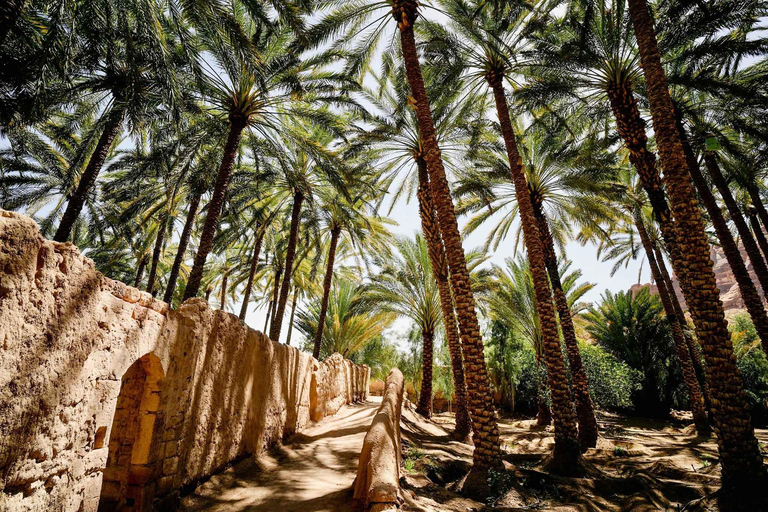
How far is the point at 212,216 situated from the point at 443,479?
699 cm

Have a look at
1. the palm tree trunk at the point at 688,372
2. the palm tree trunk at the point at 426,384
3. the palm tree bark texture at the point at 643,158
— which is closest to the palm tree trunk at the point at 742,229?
the palm tree trunk at the point at 688,372

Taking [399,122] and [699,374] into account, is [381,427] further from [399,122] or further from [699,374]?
[699,374]

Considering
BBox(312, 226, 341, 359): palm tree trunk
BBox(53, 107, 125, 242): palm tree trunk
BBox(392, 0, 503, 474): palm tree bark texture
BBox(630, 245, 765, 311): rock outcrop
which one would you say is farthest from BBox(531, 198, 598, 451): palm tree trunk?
BBox(630, 245, 765, 311): rock outcrop

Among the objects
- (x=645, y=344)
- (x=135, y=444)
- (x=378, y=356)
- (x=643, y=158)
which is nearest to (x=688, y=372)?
(x=645, y=344)

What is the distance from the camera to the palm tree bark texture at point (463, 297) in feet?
21.0

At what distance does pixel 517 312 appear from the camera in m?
17.3

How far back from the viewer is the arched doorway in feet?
11.7

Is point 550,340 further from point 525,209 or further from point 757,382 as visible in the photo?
point 757,382

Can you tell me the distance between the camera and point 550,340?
8.54 meters

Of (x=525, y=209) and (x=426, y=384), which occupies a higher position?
(x=525, y=209)

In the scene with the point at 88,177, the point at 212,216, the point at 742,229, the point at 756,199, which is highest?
the point at 756,199

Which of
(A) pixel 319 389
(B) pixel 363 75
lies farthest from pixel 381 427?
(B) pixel 363 75

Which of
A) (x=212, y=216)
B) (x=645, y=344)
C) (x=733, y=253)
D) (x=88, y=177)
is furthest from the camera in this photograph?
(x=645, y=344)

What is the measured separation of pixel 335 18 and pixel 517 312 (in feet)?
45.2
